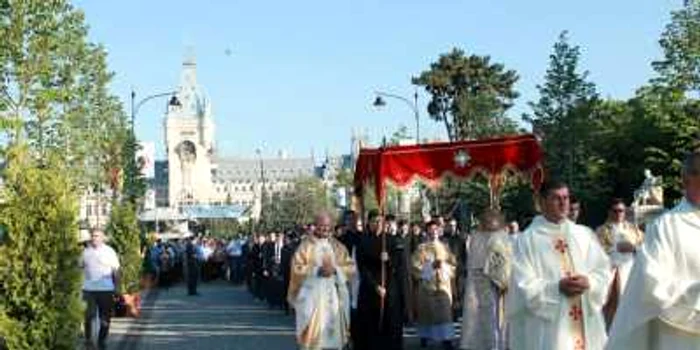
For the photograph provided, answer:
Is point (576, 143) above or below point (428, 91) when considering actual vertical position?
below

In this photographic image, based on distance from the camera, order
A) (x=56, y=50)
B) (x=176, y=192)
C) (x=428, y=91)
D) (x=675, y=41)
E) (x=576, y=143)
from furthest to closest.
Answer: (x=176, y=192) < (x=428, y=91) < (x=576, y=143) < (x=675, y=41) < (x=56, y=50)

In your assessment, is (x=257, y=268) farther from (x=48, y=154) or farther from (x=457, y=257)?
(x=457, y=257)

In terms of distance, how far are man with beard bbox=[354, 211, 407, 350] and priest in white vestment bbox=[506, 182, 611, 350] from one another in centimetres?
687

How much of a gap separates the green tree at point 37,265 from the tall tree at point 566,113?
35.6 m

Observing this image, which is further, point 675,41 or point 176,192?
point 176,192

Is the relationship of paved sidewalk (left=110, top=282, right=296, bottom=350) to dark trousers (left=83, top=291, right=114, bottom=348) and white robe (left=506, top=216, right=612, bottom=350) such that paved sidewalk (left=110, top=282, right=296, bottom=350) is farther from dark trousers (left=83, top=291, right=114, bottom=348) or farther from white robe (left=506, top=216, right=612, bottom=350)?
white robe (left=506, top=216, right=612, bottom=350)

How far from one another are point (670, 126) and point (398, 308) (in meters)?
28.1

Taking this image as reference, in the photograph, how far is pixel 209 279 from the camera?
50.8 meters

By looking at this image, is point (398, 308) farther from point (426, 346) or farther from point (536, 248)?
point (536, 248)

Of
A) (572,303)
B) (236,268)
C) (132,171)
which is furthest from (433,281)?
(132,171)

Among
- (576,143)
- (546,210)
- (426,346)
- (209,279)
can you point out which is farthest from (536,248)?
(209,279)

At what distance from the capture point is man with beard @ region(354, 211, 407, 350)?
625 inches

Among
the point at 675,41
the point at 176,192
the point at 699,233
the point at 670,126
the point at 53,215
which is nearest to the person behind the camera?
the point at 699,233

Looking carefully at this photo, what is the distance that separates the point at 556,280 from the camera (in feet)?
28.6
